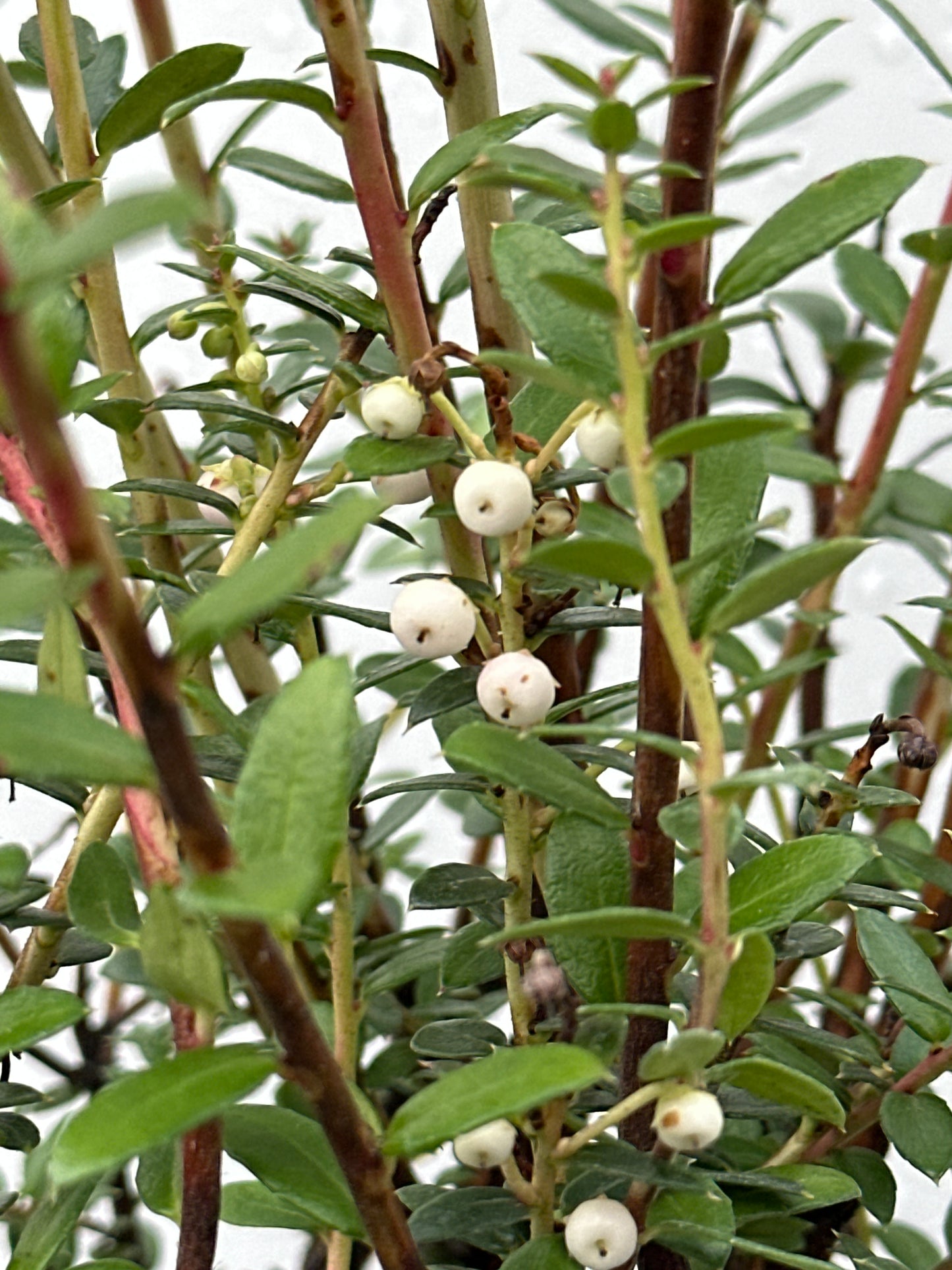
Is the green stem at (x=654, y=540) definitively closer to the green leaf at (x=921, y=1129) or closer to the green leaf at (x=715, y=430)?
the green leaf at (x=715, y=430)

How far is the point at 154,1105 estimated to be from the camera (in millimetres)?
199

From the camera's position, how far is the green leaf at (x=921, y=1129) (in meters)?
0.34

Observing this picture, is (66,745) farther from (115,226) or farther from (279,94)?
(279,94)

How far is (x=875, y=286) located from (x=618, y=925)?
1.18 feet

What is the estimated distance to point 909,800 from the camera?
0.31m

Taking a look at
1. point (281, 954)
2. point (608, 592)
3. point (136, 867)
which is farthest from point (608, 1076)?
point (136, 867)

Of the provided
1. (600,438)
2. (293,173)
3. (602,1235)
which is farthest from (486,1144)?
(293,173)

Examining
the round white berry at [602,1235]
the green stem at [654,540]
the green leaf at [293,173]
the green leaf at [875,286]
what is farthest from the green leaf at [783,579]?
the green leaf at [875,286]

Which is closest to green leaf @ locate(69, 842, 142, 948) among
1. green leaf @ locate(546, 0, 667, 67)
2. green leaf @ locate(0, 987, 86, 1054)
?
green leaf @ locate(0, 987, 86, 1054)

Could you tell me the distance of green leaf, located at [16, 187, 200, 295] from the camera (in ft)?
0.46

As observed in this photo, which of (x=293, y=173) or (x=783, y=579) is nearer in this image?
(x=783, y=579)

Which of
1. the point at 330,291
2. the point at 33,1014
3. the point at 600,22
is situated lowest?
the point at 33,1014

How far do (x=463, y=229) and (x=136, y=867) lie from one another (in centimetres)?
22

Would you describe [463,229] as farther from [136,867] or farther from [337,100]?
[136,867]
